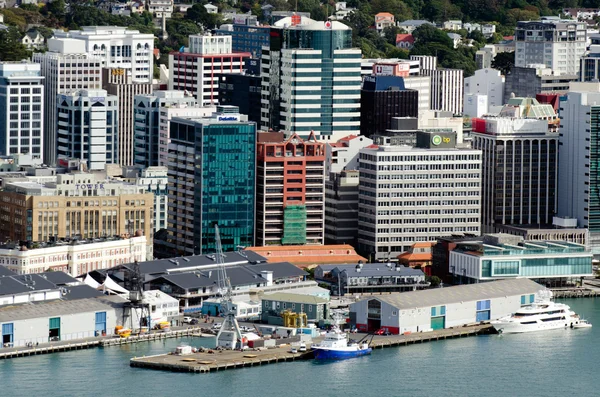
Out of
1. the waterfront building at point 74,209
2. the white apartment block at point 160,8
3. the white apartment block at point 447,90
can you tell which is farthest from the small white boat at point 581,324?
the white apartment block at point 160,8

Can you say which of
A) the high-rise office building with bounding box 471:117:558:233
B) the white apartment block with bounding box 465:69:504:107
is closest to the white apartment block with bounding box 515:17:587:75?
the white apartment block with bounding box 465:69:504:107

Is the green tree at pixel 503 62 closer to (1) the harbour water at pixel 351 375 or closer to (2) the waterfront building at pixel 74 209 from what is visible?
(2) the waterfront building at pixel 74 209

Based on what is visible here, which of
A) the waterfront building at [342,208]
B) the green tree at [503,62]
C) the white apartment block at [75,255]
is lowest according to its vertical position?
the white apartment block at [75,255]

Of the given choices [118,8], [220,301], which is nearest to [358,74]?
[220,301]

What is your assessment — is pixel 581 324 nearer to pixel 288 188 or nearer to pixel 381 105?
pixel 288 188

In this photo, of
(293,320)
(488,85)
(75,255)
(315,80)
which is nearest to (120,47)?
(488,85)

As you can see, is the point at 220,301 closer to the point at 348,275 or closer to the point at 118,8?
the point at 348,275
